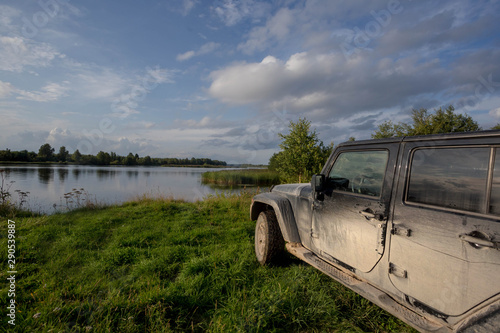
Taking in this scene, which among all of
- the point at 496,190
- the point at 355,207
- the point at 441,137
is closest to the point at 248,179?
the point at 355,207

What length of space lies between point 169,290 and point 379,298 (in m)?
2.35

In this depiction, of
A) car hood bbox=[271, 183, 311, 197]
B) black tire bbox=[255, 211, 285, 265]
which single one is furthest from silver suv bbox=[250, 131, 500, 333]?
black tire bbox=[255, 211, 285, 265]

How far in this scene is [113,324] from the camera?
224 cm

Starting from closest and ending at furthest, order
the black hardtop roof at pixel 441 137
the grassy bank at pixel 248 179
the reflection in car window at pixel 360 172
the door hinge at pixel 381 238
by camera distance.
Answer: the black hardtop roof at pixel 441 137, the door hinge at pixel 381 238, the reflection in car window at pixel 360 172, the grassy bank at pixel 248 179

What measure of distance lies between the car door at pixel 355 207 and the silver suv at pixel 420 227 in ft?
0.03

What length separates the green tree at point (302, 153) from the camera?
13422mm

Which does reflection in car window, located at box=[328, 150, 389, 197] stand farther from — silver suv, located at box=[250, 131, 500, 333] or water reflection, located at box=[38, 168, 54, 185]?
water reflection, located at box=[38, 168, 54, 185]

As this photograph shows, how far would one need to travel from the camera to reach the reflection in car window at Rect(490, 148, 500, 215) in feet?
4.79

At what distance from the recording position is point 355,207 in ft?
7.70

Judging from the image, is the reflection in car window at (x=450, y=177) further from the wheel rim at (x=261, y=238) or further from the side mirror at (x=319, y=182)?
the wheel rim at (x=261, y=238)

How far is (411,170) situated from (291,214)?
1804mm

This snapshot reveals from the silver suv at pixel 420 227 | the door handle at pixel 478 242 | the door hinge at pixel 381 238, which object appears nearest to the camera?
the door handle at pixel 478 242

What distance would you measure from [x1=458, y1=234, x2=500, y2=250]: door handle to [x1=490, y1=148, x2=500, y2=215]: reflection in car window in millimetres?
224

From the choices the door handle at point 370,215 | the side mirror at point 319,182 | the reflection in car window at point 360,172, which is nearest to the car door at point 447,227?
the door handle at point 370,215
